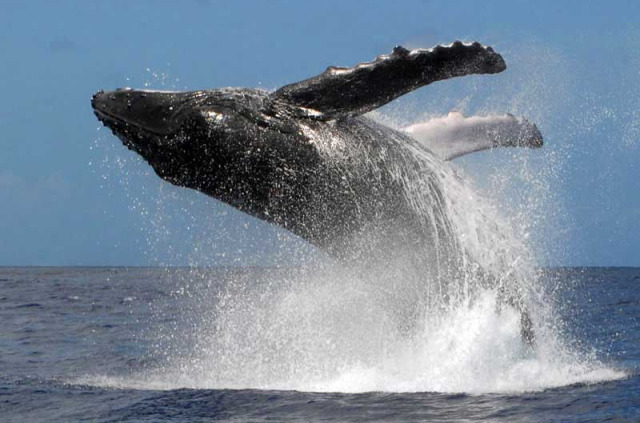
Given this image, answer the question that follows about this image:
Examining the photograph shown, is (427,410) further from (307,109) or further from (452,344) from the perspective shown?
(307,109)

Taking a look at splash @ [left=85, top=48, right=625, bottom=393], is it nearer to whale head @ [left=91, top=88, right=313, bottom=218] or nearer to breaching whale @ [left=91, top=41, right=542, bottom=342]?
breaching whale @ [left=91, top=41, right=542, bottom=342]

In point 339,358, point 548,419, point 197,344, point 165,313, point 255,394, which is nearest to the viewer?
point 548,419

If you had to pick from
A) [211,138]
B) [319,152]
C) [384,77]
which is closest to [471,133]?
[384,77]

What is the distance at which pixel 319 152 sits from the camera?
9.24 m

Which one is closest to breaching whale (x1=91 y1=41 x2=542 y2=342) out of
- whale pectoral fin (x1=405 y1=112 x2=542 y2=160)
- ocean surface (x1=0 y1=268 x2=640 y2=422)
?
ocean surface (x1=0 y1=268 x2=640 y2=422)

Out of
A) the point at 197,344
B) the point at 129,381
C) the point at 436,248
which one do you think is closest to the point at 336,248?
the point at 436,248


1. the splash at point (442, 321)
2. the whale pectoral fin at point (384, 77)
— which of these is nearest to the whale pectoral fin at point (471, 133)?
the splash at point (442, 321)

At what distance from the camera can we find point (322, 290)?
11.2 m

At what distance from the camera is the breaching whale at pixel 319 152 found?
919 cm

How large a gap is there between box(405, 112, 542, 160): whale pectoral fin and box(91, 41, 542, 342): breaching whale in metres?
1.00

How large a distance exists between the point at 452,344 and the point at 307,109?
2.82 metres

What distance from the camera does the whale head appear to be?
921cm

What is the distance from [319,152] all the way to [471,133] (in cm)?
225

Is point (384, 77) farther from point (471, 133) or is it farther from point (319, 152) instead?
point (471, 133)
